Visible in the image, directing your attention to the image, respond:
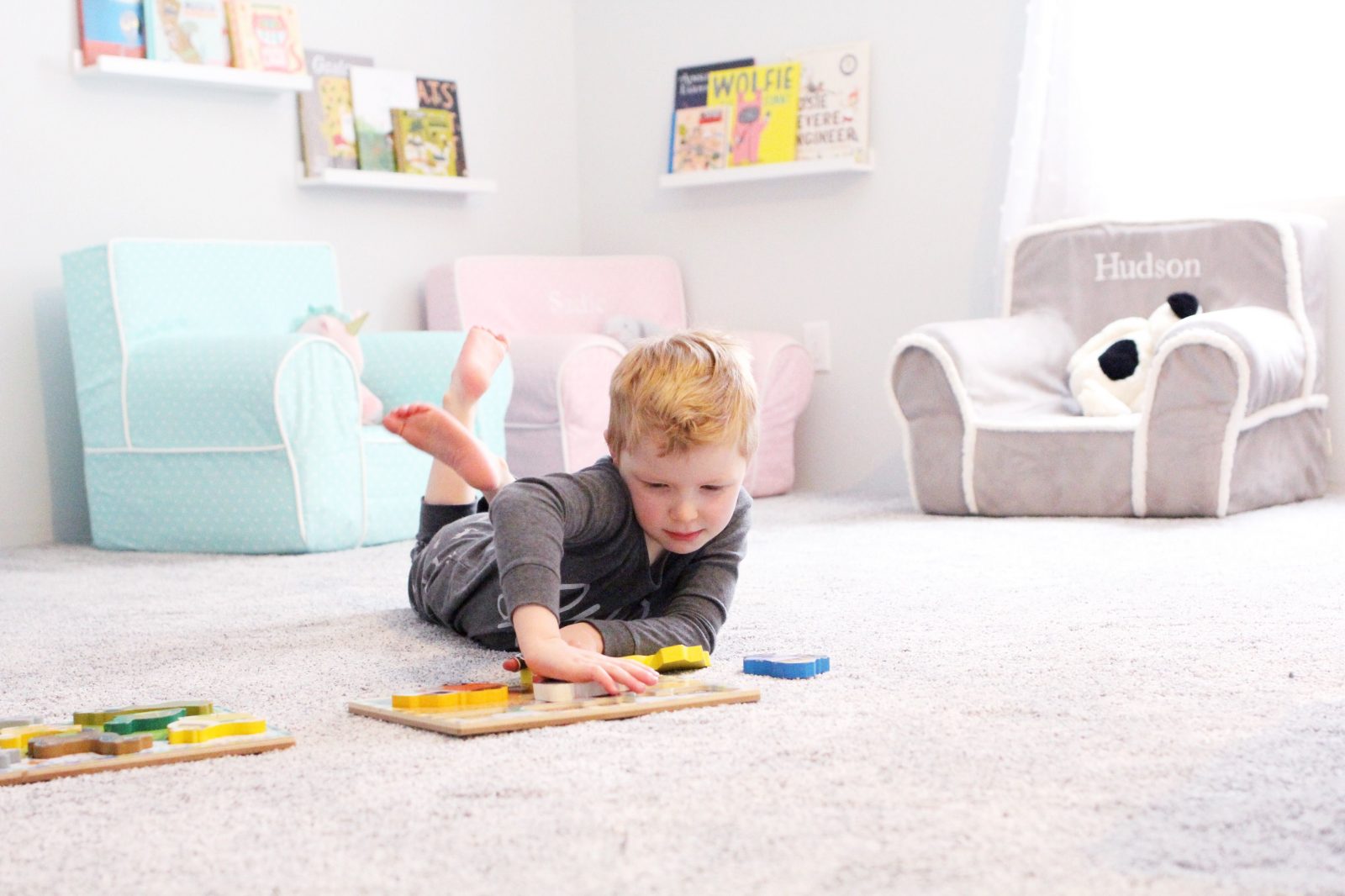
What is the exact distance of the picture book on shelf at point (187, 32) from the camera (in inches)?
132

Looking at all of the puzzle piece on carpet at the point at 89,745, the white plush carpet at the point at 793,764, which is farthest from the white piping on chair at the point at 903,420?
the puzzle piece on carpet at the point at 89,745

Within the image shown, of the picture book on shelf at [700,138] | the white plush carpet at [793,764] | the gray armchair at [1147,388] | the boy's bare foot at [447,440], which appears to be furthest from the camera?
the picture book on shelf at [700,138]

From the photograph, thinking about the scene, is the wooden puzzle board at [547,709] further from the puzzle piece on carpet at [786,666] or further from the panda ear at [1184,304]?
the panda ear at [1184,304]

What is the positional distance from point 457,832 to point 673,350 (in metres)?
0.63

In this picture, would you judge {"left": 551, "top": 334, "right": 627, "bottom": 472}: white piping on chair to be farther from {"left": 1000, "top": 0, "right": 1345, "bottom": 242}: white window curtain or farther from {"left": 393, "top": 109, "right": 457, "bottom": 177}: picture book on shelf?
{"left": 1000, "top": 0, "right": 1345, "bottom": 242}: white window curtain

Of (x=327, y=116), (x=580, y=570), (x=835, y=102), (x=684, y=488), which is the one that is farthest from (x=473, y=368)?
(x=835, y=102)

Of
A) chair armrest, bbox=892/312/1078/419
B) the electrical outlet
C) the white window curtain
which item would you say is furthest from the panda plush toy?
the electrical outlet

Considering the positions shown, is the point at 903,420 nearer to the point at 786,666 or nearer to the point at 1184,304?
the point at 1184,304

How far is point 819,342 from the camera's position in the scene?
407 centimetres

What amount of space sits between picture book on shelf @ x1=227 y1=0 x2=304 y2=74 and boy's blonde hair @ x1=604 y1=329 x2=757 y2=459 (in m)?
2.42

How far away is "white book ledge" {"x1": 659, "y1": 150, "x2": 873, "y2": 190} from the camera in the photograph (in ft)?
12.6

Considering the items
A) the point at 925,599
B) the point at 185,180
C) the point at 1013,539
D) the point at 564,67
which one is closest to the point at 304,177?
the point at 185,180

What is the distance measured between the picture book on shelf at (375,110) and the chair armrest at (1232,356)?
2087mm

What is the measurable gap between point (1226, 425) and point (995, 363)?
0.54 metres
